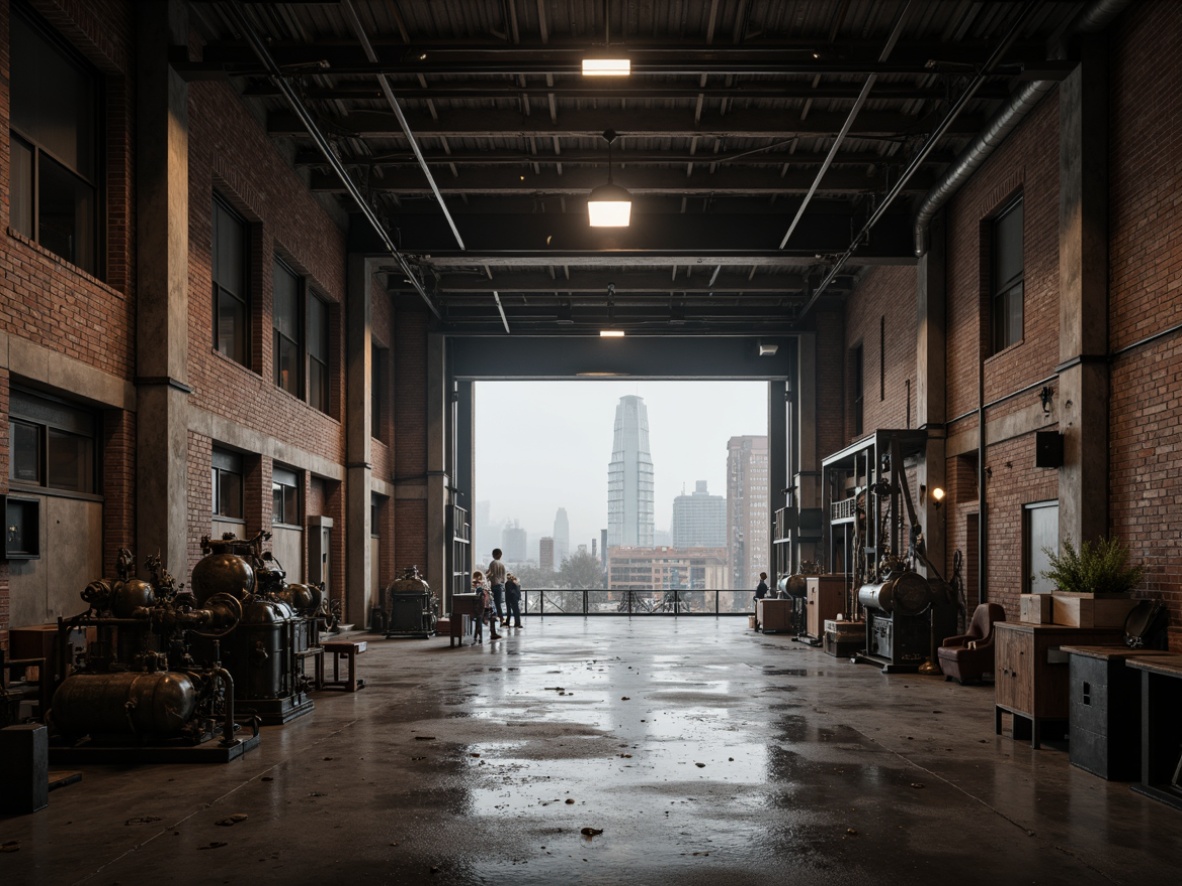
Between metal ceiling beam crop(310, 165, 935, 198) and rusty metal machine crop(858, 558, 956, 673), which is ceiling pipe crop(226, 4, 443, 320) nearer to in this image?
metal ceiling beam crop(310, 165, 935, 198)

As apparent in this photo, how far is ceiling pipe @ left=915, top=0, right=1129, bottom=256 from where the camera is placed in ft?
35.8

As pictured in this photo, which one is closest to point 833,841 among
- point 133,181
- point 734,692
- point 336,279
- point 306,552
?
point 734,692

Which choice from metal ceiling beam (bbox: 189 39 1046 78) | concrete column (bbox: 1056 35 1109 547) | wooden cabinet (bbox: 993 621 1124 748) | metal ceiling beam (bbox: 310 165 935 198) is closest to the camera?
wooden cabinet (bbox: 993 621 1124 748)

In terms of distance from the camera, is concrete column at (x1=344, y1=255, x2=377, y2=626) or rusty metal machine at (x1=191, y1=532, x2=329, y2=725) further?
concrete column at (x1=344, y1=255, x2=377, y2=626)

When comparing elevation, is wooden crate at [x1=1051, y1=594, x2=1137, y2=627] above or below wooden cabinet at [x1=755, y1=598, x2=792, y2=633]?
above

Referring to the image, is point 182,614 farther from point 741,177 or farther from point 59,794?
point 741,177

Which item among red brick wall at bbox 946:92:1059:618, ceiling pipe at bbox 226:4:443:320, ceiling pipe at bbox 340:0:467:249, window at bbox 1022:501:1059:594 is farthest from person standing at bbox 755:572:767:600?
ceiling pipe at bbox 340:0:467:249

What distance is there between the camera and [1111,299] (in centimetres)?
1103

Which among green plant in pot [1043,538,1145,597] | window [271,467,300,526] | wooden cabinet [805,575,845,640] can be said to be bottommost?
wooden cabinet [805,575,845,640]

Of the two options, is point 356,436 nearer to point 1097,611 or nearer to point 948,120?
point 948,120

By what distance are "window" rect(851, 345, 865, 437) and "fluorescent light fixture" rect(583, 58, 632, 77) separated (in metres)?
14.5

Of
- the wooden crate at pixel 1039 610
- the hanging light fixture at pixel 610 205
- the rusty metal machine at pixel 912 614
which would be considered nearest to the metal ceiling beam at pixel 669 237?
the hanging light fixture at pixel 610 205

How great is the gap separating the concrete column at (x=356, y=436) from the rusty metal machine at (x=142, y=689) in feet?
35.4

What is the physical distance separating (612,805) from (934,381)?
1208cm
